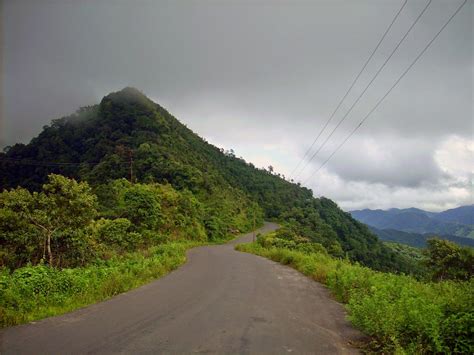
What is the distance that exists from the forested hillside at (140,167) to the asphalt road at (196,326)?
95.4 feet

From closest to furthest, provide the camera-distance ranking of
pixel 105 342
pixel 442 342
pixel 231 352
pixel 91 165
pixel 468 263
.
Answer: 1. pixel 442 342
2. pixel 231 352
3. pixel 105 342
4. pixel 468 263
5. pixel 91 165

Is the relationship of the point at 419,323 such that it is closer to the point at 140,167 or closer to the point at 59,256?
the point at 59,256

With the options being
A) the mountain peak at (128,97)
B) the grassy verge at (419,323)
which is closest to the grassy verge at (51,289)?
the grassy verge at (419,323)

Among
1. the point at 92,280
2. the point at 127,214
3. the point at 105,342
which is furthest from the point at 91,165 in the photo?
the point at 105,342

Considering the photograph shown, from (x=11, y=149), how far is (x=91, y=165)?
22.5m

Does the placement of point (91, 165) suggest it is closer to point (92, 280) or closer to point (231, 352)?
point (92, 280)

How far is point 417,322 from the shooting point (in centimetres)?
597

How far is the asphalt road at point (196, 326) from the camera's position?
6.17m

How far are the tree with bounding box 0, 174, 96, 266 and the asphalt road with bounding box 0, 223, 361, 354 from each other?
5.55m

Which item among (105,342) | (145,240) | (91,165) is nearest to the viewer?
(105,342)

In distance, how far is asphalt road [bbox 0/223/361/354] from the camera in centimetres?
617

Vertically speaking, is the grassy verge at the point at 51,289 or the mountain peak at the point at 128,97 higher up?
the mountain peak at the point at 128,97

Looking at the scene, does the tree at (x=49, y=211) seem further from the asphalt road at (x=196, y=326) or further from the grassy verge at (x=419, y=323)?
the grassy verge at (x=419, y=323)

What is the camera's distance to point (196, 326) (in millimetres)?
7461
